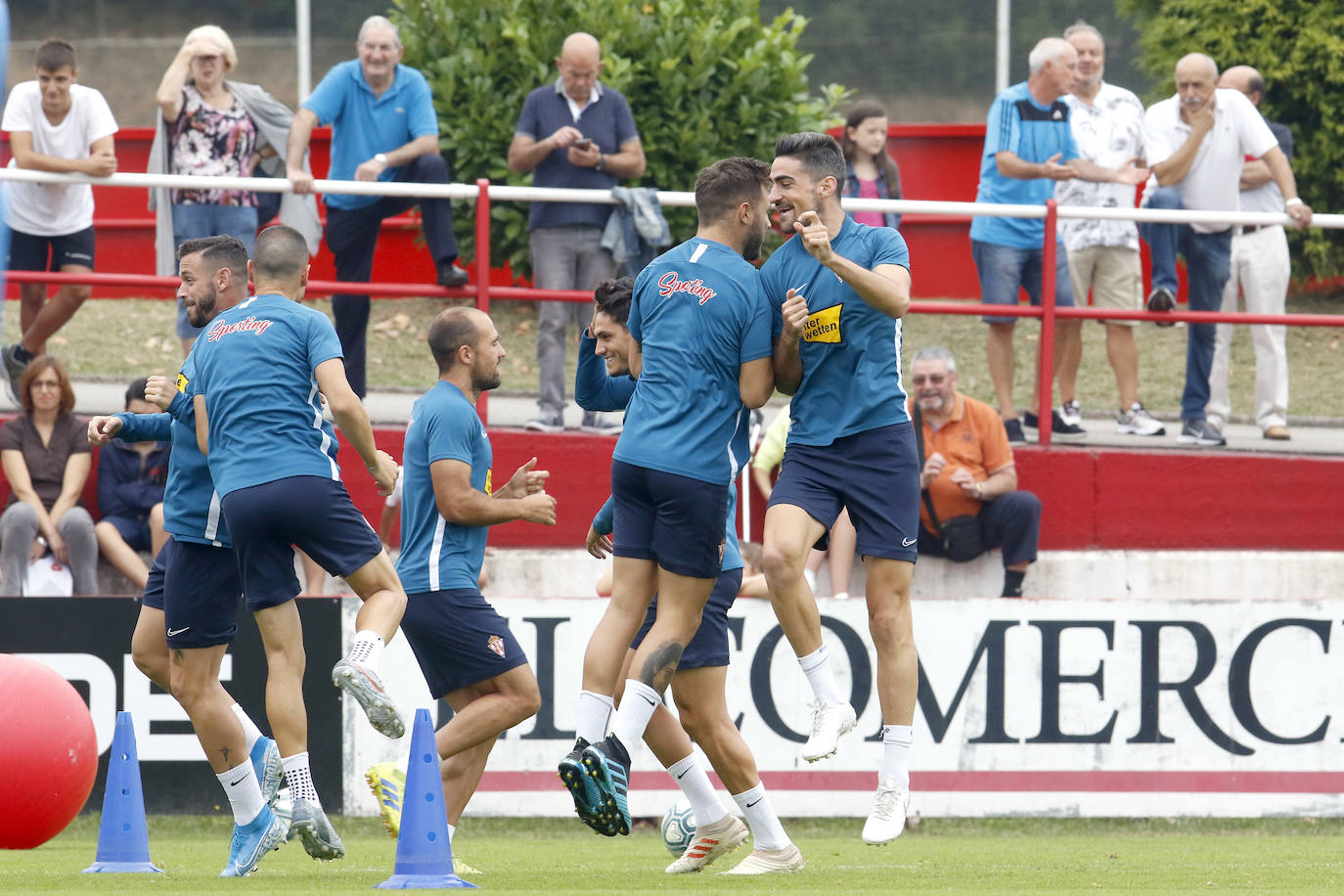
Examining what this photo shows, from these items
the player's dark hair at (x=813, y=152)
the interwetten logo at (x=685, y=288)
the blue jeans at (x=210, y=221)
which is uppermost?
the player's dark hair at (x=813, y=152)

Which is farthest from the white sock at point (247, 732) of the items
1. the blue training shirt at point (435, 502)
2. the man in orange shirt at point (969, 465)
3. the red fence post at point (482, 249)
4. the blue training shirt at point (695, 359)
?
the man in orange shirt at point (969, 465)

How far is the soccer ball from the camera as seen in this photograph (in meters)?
7.65

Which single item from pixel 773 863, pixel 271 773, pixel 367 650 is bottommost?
pixel 773 863

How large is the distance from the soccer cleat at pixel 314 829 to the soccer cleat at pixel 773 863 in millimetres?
1618

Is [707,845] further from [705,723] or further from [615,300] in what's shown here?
[615,300]

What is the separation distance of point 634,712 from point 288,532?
4.97ft

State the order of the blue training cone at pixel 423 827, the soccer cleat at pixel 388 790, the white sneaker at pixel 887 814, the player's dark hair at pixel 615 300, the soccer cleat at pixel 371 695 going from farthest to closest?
the player's dark hair at pixel 615 300 < the soccer cleat at pixel 388 790 < the white sneaker at pixel 887 814 < the soccer cleat at pixel 371 695 < the blue training cone at pixel 423 827

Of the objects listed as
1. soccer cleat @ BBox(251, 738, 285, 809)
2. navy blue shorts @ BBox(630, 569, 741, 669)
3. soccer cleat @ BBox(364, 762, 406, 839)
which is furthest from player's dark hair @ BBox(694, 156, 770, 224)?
soccer cleat @ BBox(251, 738, 285, 809)

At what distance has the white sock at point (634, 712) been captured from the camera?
6.71 meters

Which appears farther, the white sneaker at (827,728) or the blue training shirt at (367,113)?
the blue training shirt at (367,113)

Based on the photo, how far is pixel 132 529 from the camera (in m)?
10.5

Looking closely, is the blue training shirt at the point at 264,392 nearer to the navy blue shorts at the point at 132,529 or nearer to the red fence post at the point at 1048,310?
the navy blue shorts at the point at 132,529

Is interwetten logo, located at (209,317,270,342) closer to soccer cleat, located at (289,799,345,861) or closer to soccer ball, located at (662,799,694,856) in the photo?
soccer cleat, located at (289,799,345,861)

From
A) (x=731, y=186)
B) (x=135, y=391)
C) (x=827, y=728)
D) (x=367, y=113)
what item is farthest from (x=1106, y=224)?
(x=135, y=391)
